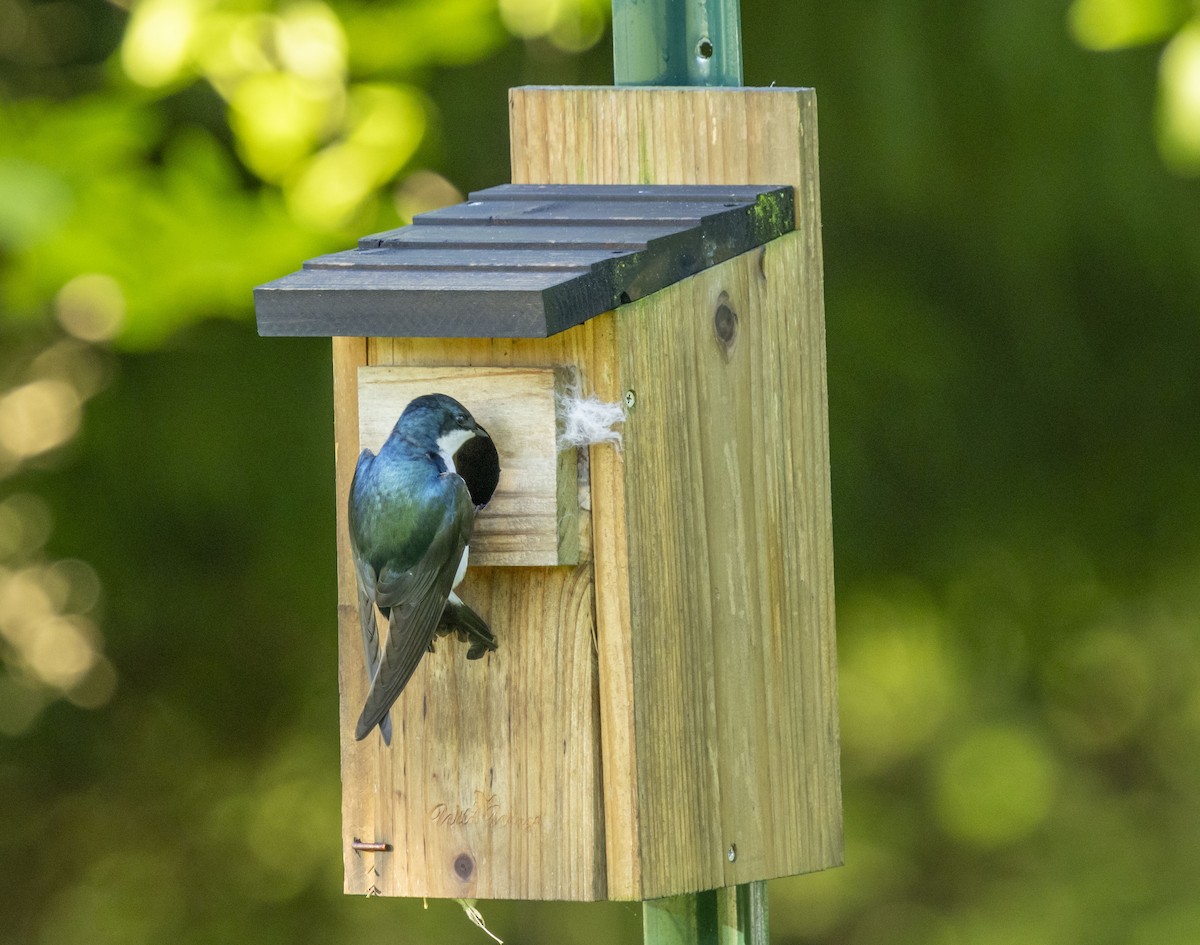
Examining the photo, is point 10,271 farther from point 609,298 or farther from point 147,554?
point 609,298

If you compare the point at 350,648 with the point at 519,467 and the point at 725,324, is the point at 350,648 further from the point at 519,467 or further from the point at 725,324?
the point at 725,324

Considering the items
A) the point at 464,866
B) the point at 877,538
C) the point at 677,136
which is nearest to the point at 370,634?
the point at 464,866

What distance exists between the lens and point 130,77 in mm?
3076

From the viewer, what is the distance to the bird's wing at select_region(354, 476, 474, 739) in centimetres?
171

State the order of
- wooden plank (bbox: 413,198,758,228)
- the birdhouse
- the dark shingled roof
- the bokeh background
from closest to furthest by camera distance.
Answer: the dark shingled roof
the birdhouse
wooden plank (bbox: 413,198,758,228)
the bokeh background

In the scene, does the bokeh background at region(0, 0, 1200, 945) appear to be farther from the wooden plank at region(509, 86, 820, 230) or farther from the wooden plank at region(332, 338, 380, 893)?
the wooden plank at region(332, 338, 380, 893)

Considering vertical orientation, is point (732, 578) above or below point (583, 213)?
below

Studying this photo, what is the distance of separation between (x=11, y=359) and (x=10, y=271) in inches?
35.7

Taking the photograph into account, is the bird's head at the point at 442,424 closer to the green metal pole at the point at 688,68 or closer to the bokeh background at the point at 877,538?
the green metal pole at the point at 688,68

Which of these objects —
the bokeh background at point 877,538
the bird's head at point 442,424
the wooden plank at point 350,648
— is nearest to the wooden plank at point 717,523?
the bird's head at point 442,424

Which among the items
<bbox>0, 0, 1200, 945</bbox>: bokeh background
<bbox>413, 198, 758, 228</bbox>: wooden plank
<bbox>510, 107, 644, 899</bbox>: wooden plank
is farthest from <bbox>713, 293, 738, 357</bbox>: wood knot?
<bbox>0, 0, 1200, 945</bbox>: bokeh background

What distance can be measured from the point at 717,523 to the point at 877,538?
2.55 meters

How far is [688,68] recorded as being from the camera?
2074 mm

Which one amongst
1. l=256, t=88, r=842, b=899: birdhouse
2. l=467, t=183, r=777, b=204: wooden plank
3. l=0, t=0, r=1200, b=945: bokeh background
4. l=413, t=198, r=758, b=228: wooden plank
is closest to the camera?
l=256, t=88, r=842, b=899: birdhouse
